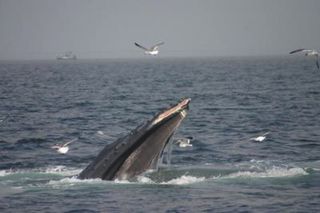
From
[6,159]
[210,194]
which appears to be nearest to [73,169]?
[6,159]

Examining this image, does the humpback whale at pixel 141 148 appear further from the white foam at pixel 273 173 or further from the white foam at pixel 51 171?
the white foam at pixel 51 171

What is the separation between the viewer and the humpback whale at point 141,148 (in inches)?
607

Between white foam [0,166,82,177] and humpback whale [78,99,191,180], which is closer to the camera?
humpback whale [78,99,191,180]

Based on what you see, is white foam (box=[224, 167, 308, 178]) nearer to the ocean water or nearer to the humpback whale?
the ocean water

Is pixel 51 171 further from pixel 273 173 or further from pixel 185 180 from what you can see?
pixel 273 173

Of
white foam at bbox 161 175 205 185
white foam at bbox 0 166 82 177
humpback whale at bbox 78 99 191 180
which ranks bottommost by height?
white foam at bbox 0 166 82 177

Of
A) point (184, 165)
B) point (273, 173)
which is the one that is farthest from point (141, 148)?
point (184, 165)

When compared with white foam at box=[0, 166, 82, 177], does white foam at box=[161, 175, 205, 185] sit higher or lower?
higher

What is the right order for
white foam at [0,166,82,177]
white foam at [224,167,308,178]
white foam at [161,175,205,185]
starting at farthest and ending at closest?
white foam at [0,166,82,177], white foam at [224,167,308,178], white foam at [161,175,205,185]

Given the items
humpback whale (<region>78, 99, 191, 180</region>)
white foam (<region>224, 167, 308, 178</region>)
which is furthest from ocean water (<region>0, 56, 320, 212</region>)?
humpback whale (<region>78, 99, 191, 180</region>)

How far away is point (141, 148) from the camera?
16.0 meters

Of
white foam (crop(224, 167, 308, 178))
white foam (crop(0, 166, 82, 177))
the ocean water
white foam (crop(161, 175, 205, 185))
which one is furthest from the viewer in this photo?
white foam (crop(0, 166, 82, 177))

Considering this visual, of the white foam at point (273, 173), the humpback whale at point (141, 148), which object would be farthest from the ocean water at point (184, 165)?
the humpback whale at point (141, 148)

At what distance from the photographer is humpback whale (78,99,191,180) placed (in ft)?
50.5
